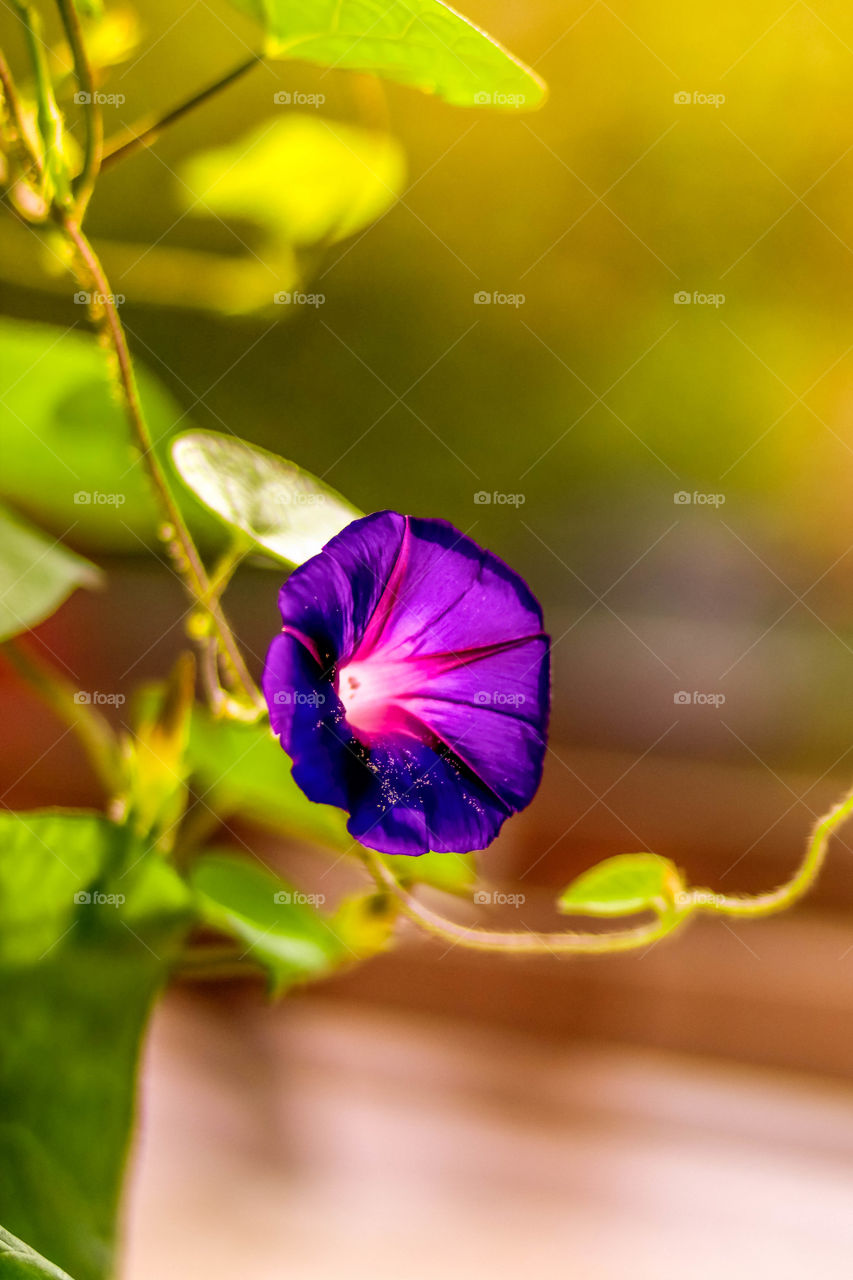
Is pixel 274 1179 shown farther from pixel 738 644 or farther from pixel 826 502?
pixel 826 502

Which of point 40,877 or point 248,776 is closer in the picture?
point 40,877

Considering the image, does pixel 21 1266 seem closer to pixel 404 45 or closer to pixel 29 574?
pixel 29 574

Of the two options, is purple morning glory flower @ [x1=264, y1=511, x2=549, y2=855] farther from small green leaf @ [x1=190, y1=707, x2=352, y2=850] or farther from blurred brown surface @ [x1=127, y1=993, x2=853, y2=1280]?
blurred brown surface @ [x1=127, y1=993, x2=853, y2=1280]

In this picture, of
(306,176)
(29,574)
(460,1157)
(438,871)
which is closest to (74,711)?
(29,574)

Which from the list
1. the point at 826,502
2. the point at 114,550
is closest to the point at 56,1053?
the point at 114,550

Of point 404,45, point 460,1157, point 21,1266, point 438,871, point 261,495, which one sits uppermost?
point 404,45

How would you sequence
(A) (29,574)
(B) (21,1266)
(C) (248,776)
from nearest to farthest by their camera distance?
(B) (21,1266) < (A) (29,574) < (C) (248,776)
